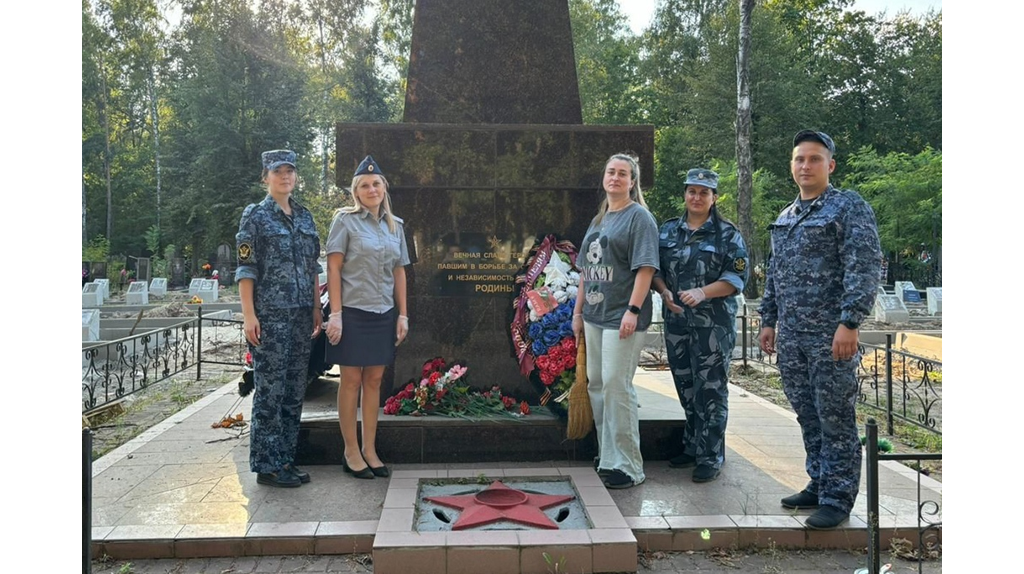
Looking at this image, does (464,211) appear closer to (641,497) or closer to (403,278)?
(403,278)

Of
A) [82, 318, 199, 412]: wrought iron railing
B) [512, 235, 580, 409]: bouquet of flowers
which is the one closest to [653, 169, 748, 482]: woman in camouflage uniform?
[512, 235, 580, 409]: bouquet of flowers

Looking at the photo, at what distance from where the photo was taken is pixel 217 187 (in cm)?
3616

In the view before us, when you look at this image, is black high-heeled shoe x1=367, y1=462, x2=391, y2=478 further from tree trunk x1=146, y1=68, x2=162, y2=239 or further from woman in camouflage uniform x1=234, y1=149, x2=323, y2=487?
tree trunk x1=146, y1=68, x2=162, y2=239

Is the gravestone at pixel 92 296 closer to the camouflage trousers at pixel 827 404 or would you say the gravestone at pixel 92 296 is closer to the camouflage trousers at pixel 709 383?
the camouflage trousers at pixel 709 383

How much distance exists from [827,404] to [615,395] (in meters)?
1.23

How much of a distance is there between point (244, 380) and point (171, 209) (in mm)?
34121

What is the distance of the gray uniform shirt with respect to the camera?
176 inches

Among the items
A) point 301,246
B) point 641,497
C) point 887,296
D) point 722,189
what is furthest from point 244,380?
point 722,189

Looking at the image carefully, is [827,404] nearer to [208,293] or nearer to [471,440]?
[471,440]

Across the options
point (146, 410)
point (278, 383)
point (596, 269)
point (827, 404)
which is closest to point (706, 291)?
point (596, 269)

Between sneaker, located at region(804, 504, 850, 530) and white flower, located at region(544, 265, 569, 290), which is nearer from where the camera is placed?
sneaker, located at region(804, 504, 850, 530)

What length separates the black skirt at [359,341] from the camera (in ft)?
14.7

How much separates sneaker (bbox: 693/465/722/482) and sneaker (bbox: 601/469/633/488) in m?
0.48

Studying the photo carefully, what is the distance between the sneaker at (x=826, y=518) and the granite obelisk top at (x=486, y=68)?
143 inches
